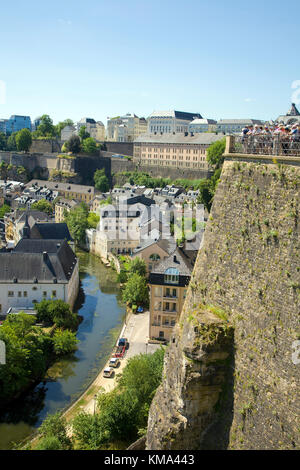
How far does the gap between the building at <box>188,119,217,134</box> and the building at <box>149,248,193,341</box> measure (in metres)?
92.1

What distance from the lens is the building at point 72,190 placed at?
250 ft

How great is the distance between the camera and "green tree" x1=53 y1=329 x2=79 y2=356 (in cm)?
2638

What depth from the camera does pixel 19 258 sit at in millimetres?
32062

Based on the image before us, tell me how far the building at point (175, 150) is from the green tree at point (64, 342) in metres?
60.0

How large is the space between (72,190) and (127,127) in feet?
170

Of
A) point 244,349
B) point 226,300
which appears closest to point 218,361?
point 244,349

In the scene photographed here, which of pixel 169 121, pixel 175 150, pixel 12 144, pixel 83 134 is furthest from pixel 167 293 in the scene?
pixel 12 144

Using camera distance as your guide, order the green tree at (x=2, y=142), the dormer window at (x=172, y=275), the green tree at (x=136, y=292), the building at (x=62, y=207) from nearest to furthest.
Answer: the dormer window at (x=172, y=275) → the green tree at (x=136, y=292) → the building at (x=62, y=207) → the green tree at (x=2, y=142)

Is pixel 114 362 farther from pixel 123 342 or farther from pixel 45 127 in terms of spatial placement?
pixel 45 127

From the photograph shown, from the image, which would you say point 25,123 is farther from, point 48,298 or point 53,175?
point 48,298

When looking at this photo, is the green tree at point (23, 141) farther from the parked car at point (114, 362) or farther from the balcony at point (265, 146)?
the balcony at point (265, 146)

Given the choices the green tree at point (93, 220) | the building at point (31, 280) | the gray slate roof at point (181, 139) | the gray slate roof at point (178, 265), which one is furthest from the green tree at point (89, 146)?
the gray slate roof at point (178, 265)

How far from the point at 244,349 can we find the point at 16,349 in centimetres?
1665

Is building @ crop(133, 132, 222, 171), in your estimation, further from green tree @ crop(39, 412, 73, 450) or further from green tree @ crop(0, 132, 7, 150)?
green tree @ crop(39, 412, 73, 450)
